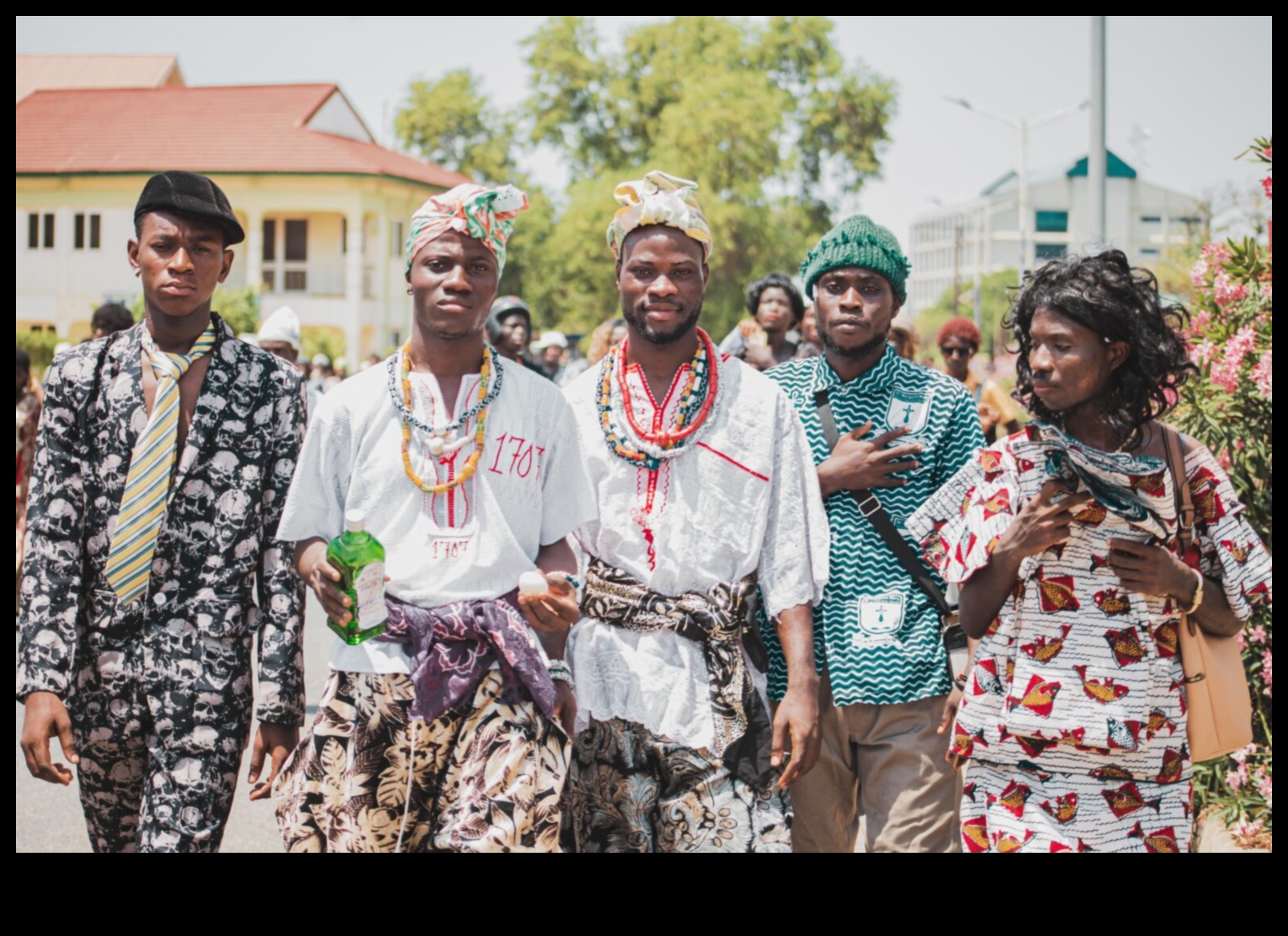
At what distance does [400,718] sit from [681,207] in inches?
65.7

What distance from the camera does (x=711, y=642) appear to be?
168 inches

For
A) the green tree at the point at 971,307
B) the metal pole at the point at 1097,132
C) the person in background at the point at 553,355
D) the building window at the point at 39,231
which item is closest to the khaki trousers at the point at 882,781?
the metal pole at the point at 1097,132

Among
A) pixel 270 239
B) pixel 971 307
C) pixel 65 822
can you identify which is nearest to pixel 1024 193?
pixel 270 239

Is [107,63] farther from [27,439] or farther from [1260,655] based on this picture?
[1260,655]

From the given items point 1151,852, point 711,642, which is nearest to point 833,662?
point 711,642

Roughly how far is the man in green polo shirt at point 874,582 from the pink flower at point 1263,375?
6.35 feet

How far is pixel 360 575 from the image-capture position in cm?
362

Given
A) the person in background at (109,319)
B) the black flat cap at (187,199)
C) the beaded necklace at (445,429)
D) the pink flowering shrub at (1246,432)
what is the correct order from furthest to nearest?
the person in background at (109,319), the pink flowering shrub at (1246,432), the black flat cap at (187,199), the beaded necklace at (445,429)

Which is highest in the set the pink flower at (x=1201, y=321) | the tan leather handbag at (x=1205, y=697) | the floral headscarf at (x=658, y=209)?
the floral headscarf at (x=658, y=209)

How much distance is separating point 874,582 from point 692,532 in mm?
728

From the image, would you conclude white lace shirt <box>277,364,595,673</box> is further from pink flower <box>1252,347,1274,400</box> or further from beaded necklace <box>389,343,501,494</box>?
pink flower <box>1252,347,1274,400</box>

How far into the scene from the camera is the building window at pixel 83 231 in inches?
1692

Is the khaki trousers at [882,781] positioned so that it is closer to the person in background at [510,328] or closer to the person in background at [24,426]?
the person in background at [24,426]

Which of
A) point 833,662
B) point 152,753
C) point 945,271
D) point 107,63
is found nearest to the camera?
point 152,753
